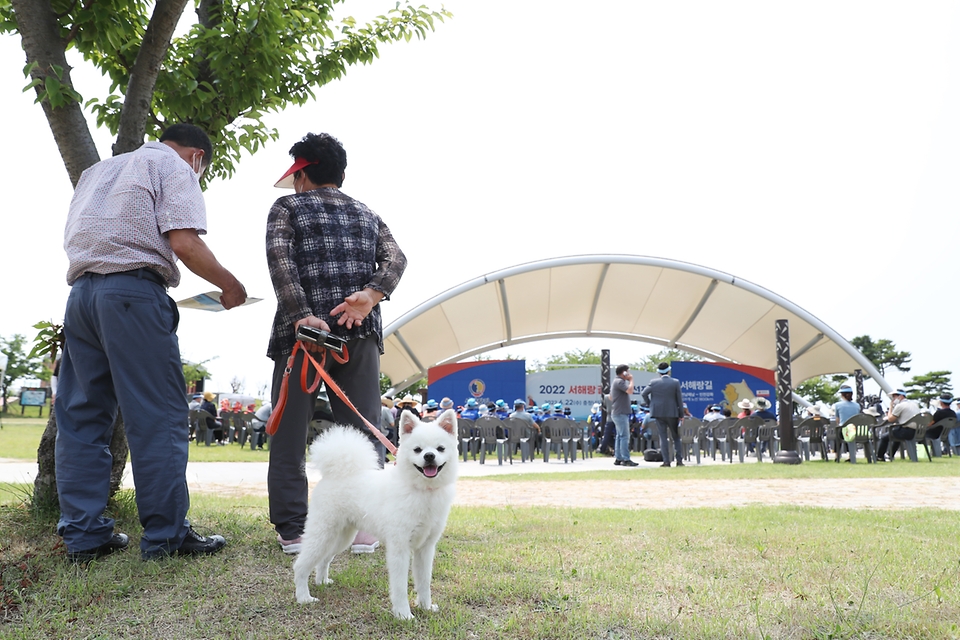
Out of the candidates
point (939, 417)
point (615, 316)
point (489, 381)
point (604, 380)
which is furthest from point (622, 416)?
point (615, 316)

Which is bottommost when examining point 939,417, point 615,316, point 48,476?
point 48,476

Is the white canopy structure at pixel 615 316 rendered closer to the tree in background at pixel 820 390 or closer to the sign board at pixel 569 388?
the sign board at pixel 569 388

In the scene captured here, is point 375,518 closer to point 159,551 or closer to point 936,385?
point 159,551

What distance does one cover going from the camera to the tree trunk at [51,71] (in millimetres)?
3381

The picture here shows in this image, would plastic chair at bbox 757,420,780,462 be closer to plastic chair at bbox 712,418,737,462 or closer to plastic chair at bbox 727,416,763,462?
plastic chair at bbox 727,416,763,462

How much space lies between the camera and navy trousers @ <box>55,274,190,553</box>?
269 centimetres

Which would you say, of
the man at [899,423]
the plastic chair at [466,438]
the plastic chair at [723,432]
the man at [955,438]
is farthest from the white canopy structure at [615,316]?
the man at [899,423]

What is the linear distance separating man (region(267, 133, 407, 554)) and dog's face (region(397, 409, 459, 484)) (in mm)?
773

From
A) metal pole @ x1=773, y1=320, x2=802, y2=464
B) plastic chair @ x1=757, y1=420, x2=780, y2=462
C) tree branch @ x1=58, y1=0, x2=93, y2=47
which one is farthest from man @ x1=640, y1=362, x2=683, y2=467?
tree branch @ x1=58, y1=0, x2=93, y2=47

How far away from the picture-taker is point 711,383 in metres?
23.7

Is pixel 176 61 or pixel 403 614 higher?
pixel 176 61

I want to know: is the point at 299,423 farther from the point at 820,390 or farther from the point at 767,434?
the point at 820,390

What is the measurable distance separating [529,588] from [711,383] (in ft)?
74.5

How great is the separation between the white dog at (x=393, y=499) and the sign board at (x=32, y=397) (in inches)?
1644
